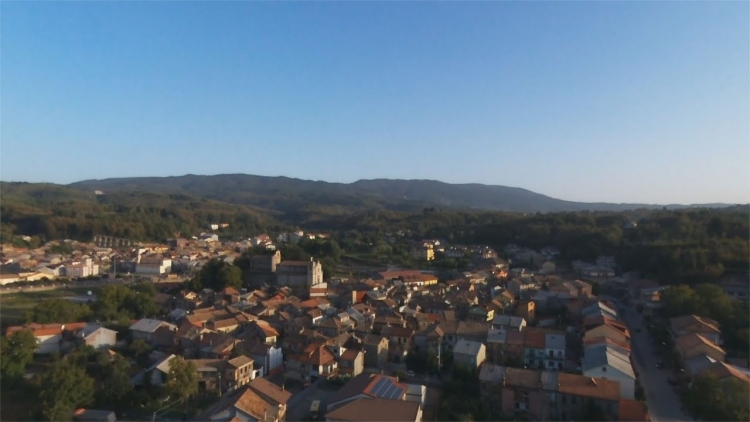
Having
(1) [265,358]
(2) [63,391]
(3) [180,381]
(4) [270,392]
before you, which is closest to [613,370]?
(4) [270,392]

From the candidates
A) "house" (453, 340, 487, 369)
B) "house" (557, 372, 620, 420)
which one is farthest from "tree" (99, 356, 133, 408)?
"house" (557, 372, 620, 420)

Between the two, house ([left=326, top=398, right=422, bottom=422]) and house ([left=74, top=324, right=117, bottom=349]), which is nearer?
house ([left=326, top=398, right=422, bottom=422])

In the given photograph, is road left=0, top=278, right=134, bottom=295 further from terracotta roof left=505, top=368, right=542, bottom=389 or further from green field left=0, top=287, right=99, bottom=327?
terracotta roof left=505, top=368, right=542, bottom=389

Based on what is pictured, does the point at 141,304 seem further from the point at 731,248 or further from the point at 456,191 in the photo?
the point at 456,191

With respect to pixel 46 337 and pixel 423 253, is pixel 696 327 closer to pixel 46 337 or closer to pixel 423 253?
pixel 46 337

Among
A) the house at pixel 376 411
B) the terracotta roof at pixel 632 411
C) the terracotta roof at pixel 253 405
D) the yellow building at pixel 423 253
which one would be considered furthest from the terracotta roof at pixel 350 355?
the yellow building at pixel 423 253
